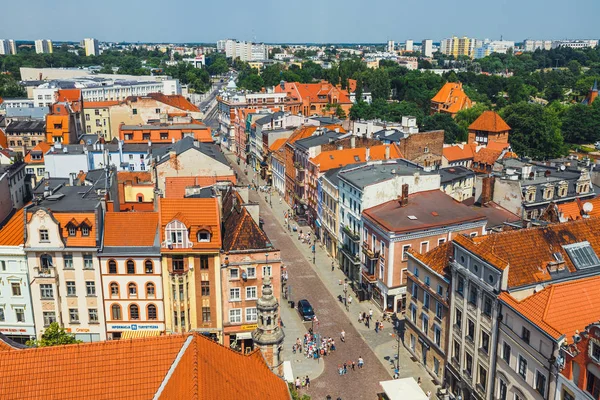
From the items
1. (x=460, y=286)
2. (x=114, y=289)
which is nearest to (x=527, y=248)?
(x=460, y=286)

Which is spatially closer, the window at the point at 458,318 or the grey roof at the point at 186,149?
the window at the point at 458,318

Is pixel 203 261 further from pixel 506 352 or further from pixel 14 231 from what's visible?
pixel 506 352

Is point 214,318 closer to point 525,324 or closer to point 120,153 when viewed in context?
point 525,324

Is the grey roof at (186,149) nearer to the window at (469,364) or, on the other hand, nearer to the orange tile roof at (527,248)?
the orange tile roof at (527,248)

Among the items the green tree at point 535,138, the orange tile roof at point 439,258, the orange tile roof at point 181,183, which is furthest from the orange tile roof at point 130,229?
the green tree at point 535,138

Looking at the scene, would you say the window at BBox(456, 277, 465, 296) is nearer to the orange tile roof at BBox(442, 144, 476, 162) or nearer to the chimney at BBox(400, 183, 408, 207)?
the chimney at BBox(400, 183, 408, 207)

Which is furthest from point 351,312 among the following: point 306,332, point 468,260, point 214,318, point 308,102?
point 308,102
